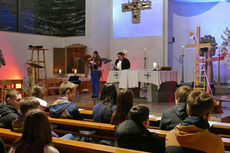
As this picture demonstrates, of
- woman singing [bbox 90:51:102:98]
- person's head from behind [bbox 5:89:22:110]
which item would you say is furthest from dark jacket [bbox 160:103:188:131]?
woman singing [bbox 90:51:102:98]

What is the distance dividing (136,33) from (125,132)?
35.9ft

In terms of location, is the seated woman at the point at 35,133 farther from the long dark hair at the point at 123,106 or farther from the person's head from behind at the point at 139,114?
the long dark hair at the point at 123,106

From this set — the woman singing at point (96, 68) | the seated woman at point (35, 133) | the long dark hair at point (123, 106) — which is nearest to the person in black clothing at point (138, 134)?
the long dark hair at point (123, 106)

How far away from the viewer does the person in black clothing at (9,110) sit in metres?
3.44

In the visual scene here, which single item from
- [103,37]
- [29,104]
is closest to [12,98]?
[29,104]

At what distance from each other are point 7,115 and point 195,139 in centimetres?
225

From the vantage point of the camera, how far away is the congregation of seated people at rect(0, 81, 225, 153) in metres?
2.04

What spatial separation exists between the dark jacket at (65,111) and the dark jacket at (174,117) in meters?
1.24

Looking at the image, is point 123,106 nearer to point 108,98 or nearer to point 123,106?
point 123,106

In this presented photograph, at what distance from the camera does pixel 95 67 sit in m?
10.4

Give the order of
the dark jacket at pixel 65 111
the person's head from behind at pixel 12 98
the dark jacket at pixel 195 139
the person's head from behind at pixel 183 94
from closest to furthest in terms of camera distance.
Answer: the dark jacket at pixel 195 139 < the person's head from behind at pixel 183 94 < the person's head from behind at pixel 12 98 < the dark jacket at pixel 65 111

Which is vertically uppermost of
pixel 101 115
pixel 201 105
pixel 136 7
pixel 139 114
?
pixel 136 7

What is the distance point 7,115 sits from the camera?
11.4 feet

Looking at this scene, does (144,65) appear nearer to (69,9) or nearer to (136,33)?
(136,33)
